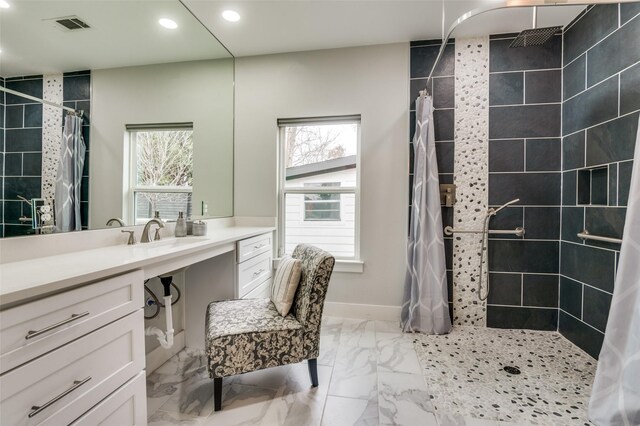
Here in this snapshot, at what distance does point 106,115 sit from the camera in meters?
1.60

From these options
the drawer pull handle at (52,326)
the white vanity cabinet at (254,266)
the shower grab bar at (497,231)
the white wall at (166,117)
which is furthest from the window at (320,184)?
the drawer pull handle at (52,326)

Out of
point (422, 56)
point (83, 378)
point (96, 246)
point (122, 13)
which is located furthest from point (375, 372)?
point (122, 13)

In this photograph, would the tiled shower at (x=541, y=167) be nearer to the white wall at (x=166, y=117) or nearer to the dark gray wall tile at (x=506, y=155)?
the dark gray wall tile at (x=506, y=155)

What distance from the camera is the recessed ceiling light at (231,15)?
218 cm

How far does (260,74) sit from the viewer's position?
9.21 ft

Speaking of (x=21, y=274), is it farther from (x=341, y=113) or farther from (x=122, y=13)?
(x=341, y=113)

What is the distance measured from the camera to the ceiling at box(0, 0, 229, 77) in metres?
1.20

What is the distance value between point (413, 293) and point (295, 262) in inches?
47.7

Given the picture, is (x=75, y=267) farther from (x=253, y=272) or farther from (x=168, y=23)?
(x=168, y=23)

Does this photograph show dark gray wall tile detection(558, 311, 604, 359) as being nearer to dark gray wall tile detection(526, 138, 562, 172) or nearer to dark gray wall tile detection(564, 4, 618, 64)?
dark gray wall tile detection(526, 138, 562, 172)

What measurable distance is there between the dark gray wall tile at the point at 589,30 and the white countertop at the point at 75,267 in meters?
2.85

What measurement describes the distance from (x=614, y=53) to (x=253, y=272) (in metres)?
2.83

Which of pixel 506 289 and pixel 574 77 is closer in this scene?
pixel 574 77

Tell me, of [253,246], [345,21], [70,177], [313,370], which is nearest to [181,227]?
[253,246]
